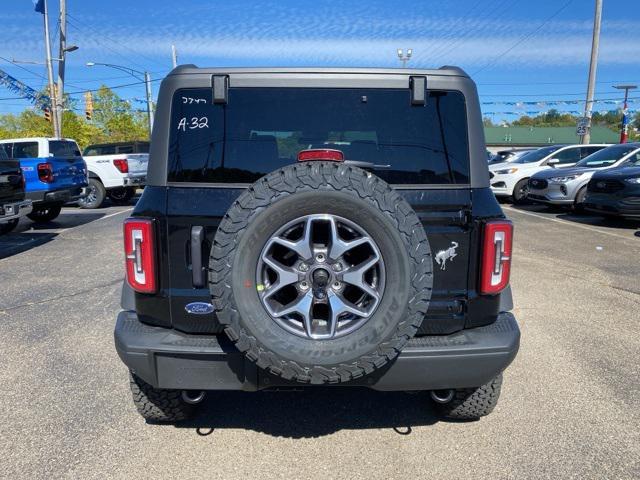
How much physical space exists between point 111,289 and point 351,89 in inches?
179

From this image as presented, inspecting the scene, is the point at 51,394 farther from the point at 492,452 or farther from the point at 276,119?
the point at 492,452

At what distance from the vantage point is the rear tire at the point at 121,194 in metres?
15.7

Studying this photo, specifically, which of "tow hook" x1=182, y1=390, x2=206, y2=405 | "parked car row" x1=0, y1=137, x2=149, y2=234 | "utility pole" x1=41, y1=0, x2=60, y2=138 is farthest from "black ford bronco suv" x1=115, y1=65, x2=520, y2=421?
"utility pole" x1=41, y1=0, x2=60, y2=138

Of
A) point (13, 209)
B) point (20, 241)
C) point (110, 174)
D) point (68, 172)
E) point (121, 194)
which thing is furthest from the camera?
point (121, 194)

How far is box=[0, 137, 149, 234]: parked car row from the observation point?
330 inches

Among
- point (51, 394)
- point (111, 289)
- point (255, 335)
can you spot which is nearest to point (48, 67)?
point (111, 289)

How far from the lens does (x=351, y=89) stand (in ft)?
8.70

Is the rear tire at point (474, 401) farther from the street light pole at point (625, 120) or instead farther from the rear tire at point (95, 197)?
the street light pole at point (625, 120)

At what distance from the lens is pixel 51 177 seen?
1081 cm

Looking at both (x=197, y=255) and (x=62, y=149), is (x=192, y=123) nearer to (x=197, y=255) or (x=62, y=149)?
(x=197, y=255)

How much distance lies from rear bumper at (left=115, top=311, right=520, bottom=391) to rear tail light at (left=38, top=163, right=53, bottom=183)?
9597 mm

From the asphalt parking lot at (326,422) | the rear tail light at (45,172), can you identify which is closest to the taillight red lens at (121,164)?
the rear tail light at (45,172)

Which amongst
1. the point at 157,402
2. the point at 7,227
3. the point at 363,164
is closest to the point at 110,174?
the point at 7,227

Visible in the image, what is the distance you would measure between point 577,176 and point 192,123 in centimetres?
1178
